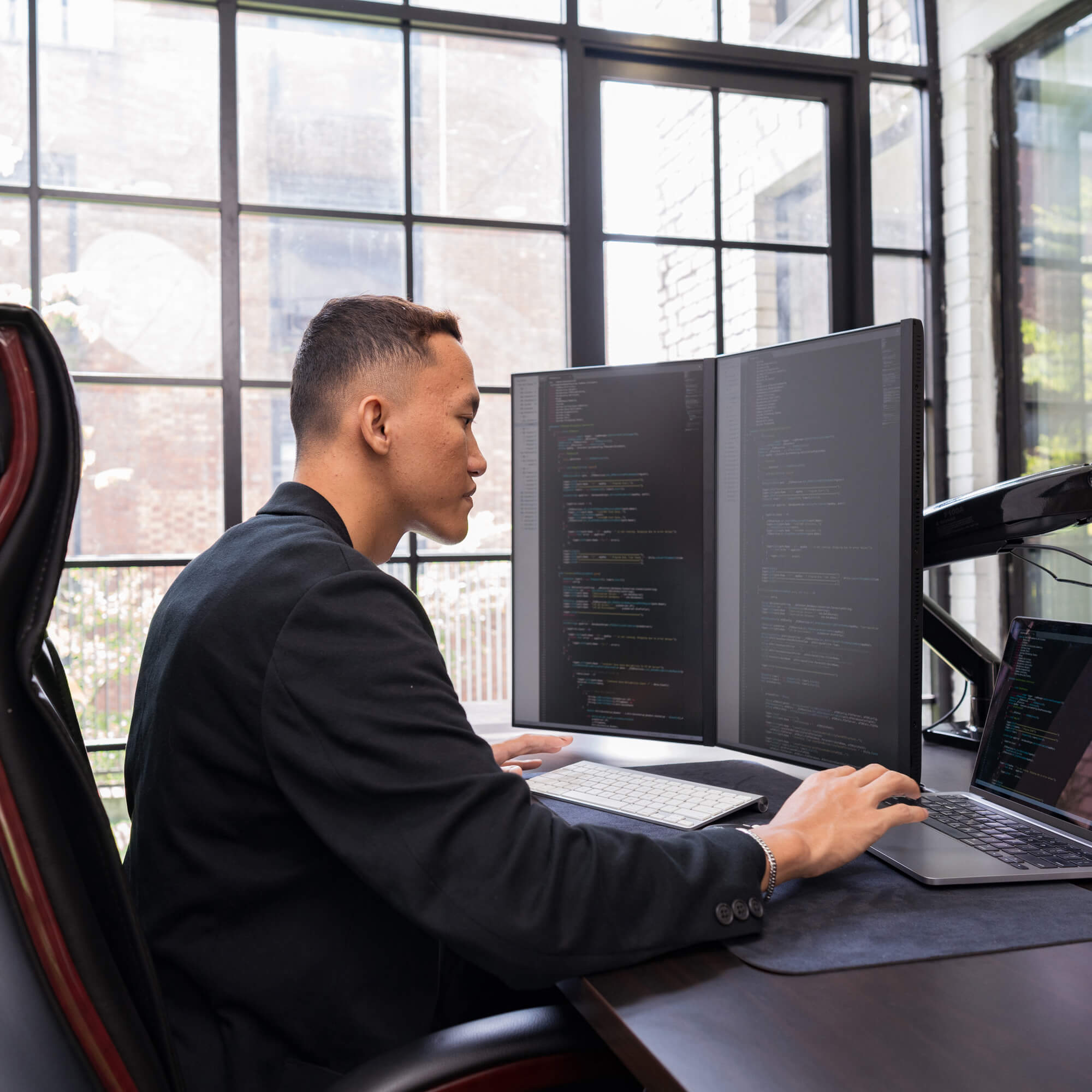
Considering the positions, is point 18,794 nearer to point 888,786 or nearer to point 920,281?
point 888,786

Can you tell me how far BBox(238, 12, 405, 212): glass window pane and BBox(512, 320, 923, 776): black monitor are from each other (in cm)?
114

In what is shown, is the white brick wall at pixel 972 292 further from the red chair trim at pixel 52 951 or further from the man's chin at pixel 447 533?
the red chair trim at pixel 52 951

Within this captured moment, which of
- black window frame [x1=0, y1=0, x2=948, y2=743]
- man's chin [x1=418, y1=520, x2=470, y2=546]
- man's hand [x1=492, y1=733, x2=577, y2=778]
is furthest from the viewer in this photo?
black window frame [x1=0, y1=0, x2=948, y2=743]

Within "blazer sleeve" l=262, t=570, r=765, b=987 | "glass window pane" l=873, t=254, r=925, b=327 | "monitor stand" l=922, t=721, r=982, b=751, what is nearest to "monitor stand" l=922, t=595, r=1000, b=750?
"monitor stand" l=922, t=721, r=982, b=751

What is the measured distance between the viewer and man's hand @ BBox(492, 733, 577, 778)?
153cm

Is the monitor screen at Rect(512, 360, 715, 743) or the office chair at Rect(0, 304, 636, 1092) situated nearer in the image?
the office chair at Rect(0, 304, 636, 1092)

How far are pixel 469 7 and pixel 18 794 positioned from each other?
2.58 metres

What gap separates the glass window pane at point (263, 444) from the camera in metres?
2.48

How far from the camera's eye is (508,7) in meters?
2.64

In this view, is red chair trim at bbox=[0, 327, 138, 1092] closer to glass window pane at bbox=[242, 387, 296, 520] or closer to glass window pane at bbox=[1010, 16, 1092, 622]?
glass window pane at bbox=[242, 387, 296, 520]

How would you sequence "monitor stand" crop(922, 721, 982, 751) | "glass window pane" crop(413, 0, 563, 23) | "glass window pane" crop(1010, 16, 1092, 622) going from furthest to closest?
"glass window pane" crop(1010, 16, 1092, 622)
"glass window pane" crop(413, 0, 563, 23)
"monitor stand" crop(922, 721, 982, 751)

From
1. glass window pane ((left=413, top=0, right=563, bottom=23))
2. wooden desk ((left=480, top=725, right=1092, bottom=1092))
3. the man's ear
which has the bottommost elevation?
wooden desk ((left=480, top=725, right=1092, bottom=1092))

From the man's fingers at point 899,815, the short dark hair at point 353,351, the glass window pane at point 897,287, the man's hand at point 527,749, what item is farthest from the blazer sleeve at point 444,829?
the glass window pane at point 897,287

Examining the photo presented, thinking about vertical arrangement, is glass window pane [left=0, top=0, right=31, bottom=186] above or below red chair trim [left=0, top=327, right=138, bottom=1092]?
above
